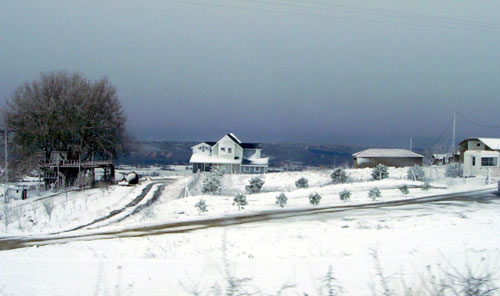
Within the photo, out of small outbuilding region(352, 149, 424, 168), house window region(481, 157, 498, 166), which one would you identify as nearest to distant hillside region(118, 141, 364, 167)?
small outbuilding region(352, 149, 424, 168)

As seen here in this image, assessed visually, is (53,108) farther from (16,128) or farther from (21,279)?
(21,279)

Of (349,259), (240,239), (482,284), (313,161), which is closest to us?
(482,284)

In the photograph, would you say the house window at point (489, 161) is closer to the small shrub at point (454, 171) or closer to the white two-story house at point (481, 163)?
the white two-story house at point (481, 163)

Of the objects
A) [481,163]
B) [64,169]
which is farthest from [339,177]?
[64,169]

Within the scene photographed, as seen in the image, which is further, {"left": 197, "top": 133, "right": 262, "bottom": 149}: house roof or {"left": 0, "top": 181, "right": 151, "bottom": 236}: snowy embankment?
{"left": 197, "top": 133, "right": 262, "bottom": 149}: house roof

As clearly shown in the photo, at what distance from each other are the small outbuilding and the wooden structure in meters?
34.8

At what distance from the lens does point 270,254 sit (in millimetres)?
9867

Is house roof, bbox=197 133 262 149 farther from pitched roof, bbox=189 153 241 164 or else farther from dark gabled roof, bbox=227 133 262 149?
pitched roof, bbox=189 153 241 164

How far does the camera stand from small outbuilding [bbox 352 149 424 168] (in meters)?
55.2

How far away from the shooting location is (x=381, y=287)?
5805mm

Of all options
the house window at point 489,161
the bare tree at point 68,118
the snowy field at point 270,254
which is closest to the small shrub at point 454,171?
the house window at point 489,161

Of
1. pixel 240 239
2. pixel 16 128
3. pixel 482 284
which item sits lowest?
pixel 240 239

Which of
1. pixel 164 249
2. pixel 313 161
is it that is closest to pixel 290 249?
pixel 164 249

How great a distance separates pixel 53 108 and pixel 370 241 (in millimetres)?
38573
